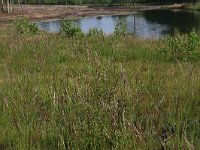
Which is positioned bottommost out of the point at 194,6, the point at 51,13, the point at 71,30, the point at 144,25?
the point at 144,25

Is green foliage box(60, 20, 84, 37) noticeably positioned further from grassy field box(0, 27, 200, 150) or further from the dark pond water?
the dark pond water

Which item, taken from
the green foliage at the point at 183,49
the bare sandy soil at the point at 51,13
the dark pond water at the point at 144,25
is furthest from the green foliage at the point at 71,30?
the bare sandy soil at the point at 51,13

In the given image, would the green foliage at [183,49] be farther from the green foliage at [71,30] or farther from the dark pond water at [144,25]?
the dark pond water at [144,25]

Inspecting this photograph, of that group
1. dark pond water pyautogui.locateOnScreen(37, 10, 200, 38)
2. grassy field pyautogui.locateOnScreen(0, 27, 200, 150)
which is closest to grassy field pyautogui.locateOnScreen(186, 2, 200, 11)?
dark pond water pyautogui.locateOnScreen(37, 10, 200, 38)

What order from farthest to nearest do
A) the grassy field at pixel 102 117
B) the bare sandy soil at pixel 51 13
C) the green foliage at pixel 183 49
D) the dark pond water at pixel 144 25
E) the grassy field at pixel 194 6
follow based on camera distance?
the grassy field at pixel 194 6 < the bare sandy soil at pixel 51 13 < the dark pond water at pixel 144 25 < the green foliage at pixel 183 49 < the grassy field at pixel 102 117

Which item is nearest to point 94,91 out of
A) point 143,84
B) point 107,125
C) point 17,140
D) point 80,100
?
point 80,100

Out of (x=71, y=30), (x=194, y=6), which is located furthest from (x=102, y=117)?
(x=194, y=6)

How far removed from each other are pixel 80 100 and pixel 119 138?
3.03 ft

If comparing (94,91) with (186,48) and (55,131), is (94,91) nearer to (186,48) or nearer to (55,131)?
(55,131)

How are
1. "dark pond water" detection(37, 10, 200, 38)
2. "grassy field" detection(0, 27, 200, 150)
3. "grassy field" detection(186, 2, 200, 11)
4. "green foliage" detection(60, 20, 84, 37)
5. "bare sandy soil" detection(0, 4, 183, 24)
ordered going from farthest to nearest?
"grassy field" detection(186, 2, 200, 11)
"bare sandy soil" detection(0, 4, 183, 24)
"dark pond water" detection(37, 10, 200, 38)
"green foliage" detection(60, 20, 84, 37)
"grassy field" detection(0, 27, 200, 150)

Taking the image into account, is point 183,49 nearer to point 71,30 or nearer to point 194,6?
point 71,30

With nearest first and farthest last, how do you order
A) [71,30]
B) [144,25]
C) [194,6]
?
[71,30] → [144,25] → [194,6]

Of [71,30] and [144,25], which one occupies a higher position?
[71,30]

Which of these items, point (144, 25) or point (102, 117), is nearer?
point (102, 117)
